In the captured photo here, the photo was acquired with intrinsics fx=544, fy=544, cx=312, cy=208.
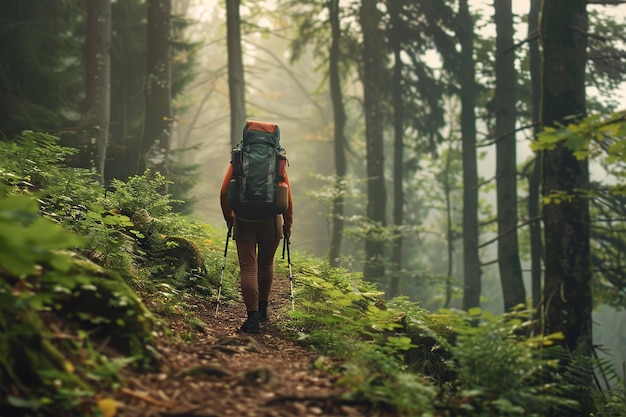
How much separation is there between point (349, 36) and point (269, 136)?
15.0 meters

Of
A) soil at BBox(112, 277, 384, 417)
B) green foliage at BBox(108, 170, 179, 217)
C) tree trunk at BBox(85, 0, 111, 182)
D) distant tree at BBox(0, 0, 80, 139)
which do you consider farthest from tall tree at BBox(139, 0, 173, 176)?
soil at BBox(112, 277, 384, 417)

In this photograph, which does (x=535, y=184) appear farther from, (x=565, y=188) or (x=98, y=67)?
(x=98, y=67)

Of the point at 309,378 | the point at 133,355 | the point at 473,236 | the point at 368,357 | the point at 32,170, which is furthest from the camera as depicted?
the point at 473,236

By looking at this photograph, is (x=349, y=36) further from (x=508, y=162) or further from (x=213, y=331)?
(x=213, y=331)

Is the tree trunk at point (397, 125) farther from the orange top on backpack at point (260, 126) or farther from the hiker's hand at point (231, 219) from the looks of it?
the orange top on backpack at point (260, 126)

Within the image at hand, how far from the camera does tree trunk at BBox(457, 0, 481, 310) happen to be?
18.9 metres

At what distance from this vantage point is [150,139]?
12.3 meters

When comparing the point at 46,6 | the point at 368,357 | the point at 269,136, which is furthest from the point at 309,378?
the point at 46,6

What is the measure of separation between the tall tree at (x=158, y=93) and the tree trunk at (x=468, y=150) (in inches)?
442

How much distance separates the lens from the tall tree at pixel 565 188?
5.74m

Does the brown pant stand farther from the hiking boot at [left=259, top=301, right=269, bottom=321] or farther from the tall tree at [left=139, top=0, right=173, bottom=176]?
the tall tree at [left=139, top=0, right=173, bottom=176]

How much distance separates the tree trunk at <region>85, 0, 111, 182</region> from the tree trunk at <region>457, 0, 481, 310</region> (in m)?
12.6

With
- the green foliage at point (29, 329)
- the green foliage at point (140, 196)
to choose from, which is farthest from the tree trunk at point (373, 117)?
the green foliage at point (29, 329)

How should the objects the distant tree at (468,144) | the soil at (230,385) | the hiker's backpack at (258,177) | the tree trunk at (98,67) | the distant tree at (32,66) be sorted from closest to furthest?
the soil at (230,385), the hiker's backpack at (258,177), the tree trunk at (98,67), the distant tree at (32,66), the distant tree at (468,144)
